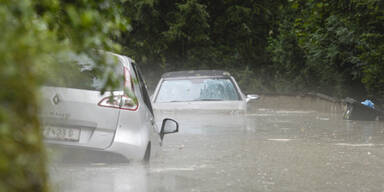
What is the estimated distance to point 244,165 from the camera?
32.6 feet

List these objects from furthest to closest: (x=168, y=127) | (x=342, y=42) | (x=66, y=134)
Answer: (x=342, y=42), (x=168, y=127), (x=66, y=134)

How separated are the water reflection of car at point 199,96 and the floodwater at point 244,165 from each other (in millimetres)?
1637

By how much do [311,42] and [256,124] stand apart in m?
11.1

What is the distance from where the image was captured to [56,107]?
8156 millimetres

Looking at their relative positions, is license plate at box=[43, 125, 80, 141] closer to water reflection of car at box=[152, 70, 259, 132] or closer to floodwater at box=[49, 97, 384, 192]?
floodwater at box=[49, 97, 384, 192]

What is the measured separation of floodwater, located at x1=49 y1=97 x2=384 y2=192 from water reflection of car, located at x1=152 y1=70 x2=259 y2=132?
164 cm

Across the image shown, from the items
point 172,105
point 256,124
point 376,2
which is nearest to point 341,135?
point 256,124

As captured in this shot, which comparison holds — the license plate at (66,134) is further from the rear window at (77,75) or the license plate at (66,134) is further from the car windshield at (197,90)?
A: the car windshield at (197,90)

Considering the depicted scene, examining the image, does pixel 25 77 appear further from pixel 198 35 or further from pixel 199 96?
pixel 198 35

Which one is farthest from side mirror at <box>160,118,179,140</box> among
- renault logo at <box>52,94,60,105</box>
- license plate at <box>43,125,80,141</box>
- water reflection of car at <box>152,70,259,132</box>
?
water reflection of car at <box>152,70,259,132</box>

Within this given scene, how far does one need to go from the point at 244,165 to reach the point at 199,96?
8949 millimetres

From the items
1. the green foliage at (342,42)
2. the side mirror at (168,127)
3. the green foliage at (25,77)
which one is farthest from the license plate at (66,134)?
the green foliage at (342,42)

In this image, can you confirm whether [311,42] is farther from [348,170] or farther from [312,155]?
[348,170]

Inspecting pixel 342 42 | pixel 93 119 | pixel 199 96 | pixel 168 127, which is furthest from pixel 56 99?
pixel 342 42
